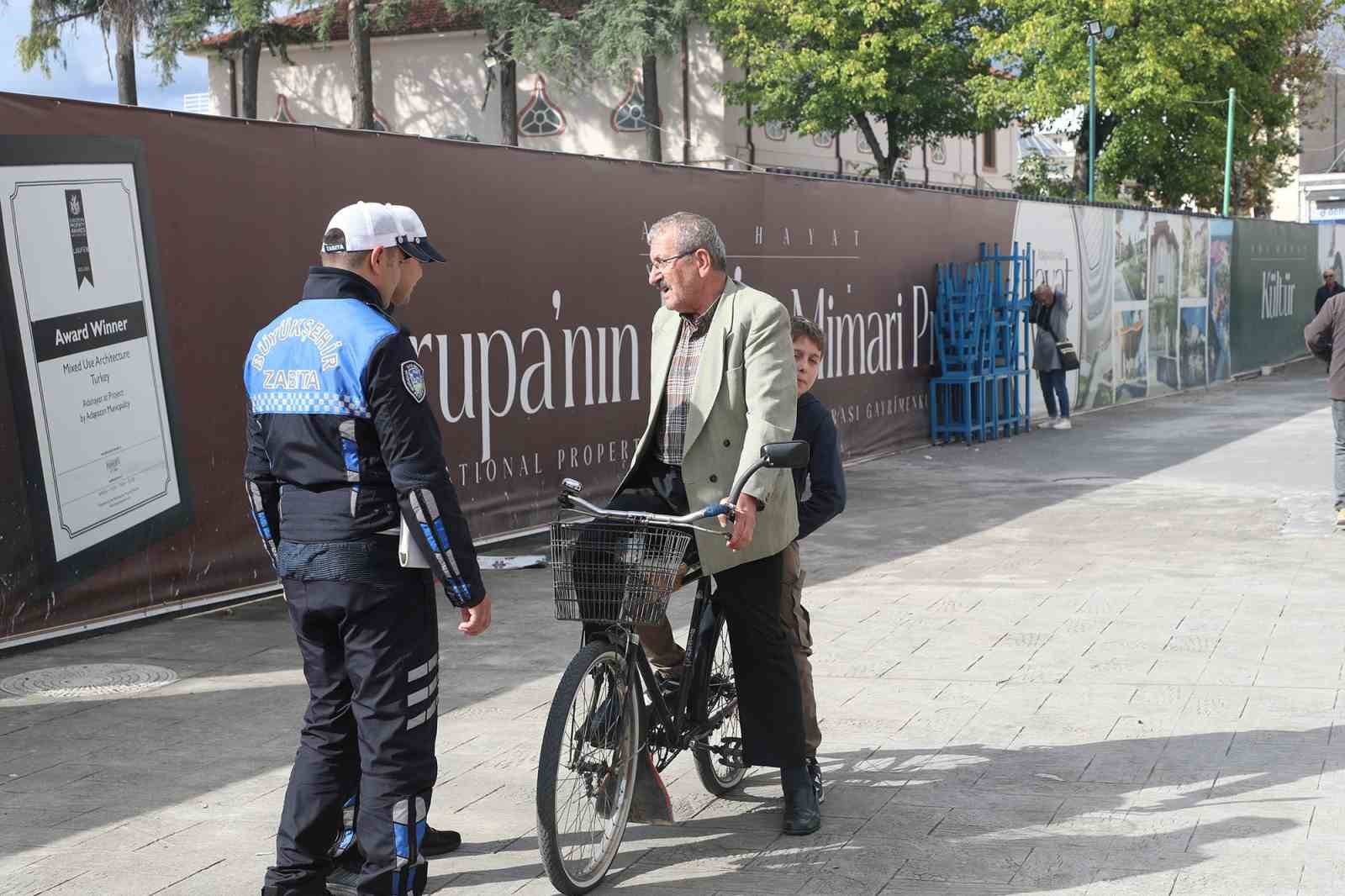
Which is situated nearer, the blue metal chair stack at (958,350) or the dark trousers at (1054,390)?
the blue metal chair stack at (958,350)

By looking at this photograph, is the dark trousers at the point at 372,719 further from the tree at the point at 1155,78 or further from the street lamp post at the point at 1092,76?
the tree at the point at 1155,78

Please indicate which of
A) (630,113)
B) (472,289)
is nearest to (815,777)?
(472,289)

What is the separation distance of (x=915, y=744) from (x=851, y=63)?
41.1 m

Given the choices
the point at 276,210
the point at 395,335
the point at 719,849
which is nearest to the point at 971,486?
the point at 276,210

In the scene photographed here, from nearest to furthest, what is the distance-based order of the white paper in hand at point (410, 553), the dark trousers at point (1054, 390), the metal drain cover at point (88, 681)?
the white paper in hand at point (410, 553), the metal drain cover at point (88, 681), the dark trousers at point (1054, 390)

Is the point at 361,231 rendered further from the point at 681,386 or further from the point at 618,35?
the point at 618,35

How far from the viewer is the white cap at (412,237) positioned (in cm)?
405

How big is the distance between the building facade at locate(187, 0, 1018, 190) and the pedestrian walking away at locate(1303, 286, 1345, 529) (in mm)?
34255

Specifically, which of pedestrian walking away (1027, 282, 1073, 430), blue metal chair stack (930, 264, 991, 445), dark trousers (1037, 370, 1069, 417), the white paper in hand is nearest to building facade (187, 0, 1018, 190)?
dark trousers (1037, 370, 1069, 417)

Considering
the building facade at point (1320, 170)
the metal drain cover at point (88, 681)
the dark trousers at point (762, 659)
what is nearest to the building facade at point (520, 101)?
the building facade at point (1320, 170)

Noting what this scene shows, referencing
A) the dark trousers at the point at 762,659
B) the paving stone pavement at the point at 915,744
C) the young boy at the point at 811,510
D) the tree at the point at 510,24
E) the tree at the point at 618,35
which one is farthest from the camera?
the tree at the point at 510,24

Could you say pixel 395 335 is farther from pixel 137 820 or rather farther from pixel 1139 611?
pixel 1139 611

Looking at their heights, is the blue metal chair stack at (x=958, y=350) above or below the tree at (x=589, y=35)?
below

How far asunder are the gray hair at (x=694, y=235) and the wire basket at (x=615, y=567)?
32.8 inches
